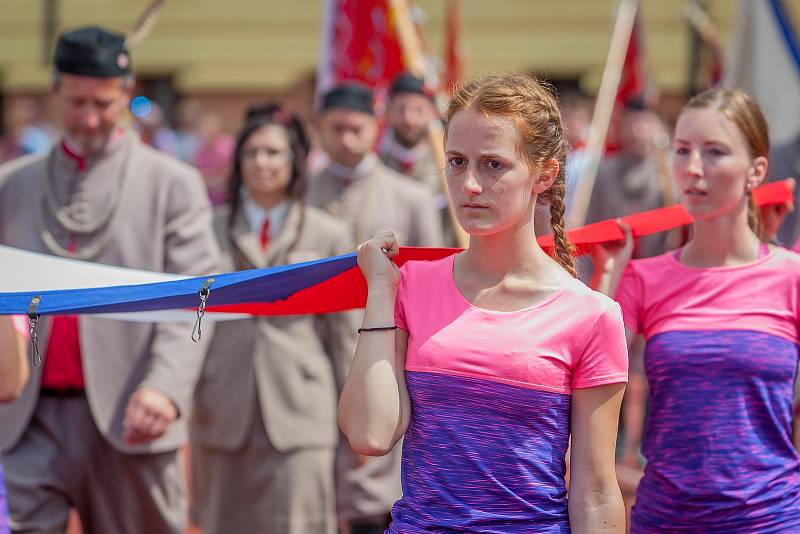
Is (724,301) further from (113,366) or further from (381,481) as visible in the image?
(381,481)

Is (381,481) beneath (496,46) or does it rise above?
beneath

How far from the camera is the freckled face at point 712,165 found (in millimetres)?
3895

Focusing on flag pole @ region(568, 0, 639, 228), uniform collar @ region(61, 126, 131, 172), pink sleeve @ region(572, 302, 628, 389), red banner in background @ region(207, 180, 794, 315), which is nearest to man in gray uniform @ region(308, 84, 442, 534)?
flag pole @ region(568, 0, 639, 228)

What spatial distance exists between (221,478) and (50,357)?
1.25m

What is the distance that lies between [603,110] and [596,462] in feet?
17.2

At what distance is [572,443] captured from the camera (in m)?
3.06

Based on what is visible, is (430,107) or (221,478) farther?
(430,107)

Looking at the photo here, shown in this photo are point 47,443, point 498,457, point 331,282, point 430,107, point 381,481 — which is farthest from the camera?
point 430,107

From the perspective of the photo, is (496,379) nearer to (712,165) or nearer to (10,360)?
(712,165)

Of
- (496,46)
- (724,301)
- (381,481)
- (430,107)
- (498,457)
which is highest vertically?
(496,46)

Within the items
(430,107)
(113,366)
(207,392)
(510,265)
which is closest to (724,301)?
(510,265)

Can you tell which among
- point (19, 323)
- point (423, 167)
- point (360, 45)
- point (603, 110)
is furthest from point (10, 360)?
point (360, 45)

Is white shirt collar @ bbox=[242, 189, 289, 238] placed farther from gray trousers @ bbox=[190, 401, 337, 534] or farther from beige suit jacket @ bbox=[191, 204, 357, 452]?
gray trousers @ bbox=[190, 401, 337, 534]

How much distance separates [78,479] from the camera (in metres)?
4.77
